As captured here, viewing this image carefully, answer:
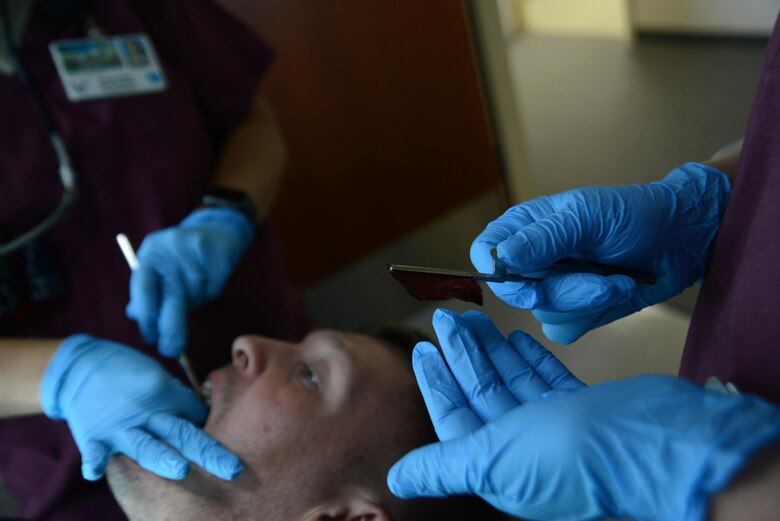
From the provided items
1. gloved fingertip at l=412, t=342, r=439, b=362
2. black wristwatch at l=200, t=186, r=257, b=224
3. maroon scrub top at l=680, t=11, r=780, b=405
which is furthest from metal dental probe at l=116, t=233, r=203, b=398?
maroon scrub top at l=680, t=11, r=780, b=405

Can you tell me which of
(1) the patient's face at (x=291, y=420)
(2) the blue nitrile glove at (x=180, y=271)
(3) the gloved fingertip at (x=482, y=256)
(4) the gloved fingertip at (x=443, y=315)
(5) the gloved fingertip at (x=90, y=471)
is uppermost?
(3) the gloved fingertip at (x=482, y=256)

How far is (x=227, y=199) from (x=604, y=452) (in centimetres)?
89

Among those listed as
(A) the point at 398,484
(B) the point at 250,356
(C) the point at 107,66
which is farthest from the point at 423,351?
(C) the point at 107,66

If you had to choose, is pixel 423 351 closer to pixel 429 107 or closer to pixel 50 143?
pixel 50 143

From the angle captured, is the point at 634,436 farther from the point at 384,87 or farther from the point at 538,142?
the point at 384,87

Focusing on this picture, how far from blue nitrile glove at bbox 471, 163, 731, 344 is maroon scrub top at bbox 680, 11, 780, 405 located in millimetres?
69

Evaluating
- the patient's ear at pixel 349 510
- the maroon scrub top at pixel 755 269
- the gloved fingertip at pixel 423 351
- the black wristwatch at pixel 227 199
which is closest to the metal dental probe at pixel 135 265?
the black wristwatch at pixel 227 199

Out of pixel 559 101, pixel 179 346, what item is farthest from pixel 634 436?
pixel 559 101

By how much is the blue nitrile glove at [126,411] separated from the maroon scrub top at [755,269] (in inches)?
23.9

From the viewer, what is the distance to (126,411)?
96cm

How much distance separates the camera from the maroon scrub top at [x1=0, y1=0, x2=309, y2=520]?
107 cm

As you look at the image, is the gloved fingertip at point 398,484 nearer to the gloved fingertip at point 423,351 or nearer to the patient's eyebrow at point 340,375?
the gloved fingertip at point 423,351

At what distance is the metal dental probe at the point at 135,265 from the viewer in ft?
3.68

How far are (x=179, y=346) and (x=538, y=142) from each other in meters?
0.80
